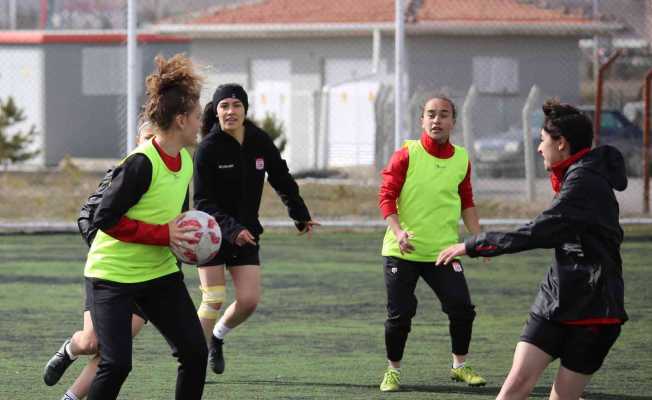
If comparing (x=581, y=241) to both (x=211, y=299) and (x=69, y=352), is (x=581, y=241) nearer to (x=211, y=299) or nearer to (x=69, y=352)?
(x=69, y=352)

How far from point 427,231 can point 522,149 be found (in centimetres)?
1415

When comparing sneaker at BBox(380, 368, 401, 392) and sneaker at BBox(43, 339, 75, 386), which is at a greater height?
sneaker at BBox(43, 339, 75, 386)

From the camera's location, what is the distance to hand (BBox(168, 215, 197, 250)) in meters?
6.08

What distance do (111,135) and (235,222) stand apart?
2374cm

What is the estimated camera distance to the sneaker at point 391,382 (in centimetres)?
805

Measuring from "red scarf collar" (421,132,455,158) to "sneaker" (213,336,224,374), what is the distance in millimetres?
1696

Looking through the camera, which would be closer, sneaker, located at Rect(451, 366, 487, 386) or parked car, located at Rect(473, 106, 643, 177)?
sneaker, located at Rect(451, 366, 487, 386)

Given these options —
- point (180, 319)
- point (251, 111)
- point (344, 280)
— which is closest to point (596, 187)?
point (180, 319)

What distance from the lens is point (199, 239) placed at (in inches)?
242

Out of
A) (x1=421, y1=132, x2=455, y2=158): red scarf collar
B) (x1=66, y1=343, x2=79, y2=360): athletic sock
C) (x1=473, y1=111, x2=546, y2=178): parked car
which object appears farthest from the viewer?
(x1=473, y1=111, x2=546, y2=178): parked car

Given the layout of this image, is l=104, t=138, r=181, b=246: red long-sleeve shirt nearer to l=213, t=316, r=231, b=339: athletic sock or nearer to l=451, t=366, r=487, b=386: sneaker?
l=213, t=316, r=231, b=339: athletic sock

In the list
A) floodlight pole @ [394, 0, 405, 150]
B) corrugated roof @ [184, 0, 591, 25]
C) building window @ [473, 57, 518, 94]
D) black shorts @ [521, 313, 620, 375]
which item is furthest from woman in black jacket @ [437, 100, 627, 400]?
building window @ [473, 57, 518, 94]

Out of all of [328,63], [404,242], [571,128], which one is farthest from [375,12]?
[571,128]

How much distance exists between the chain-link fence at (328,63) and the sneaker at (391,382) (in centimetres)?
1433
